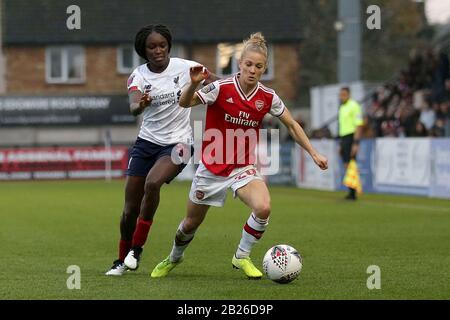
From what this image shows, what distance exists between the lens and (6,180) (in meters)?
38.4

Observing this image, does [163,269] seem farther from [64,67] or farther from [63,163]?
[64,67]

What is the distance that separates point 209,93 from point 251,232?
50.0 inches

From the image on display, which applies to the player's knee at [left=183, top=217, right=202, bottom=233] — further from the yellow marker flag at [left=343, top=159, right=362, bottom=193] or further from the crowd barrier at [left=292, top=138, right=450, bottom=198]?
the crowd barrier at [left=292, top=138, right=450, bottom=198]

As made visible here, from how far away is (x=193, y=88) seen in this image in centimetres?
951

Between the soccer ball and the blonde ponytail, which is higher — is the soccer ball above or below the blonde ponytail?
below

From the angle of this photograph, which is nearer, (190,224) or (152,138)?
(190,224)

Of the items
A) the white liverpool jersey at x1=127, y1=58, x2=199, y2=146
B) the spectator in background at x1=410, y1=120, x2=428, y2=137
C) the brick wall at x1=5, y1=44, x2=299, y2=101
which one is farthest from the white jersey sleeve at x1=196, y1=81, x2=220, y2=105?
the brick wall at x1=5, y1=44, x2=299, y2=101

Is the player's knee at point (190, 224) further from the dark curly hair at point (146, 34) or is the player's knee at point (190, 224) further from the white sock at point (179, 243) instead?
the dark curly hair at point (146, 34)

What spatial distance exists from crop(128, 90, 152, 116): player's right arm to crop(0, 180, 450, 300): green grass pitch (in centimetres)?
143

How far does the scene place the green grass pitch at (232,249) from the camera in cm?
934

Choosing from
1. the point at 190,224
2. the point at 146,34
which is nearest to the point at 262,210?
the point at 190,224

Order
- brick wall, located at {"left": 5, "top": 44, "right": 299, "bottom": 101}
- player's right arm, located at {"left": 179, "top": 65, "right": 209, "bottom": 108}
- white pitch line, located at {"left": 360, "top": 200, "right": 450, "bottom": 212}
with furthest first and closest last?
brick wall, located at {"left": 5, "top": 44, "right": 299, "bottom": 101} < white pitch line, located at {"left": 360, "top": 200, "right": 450, "bottom": 212} < player's right arm, located at {"left": 179, "top": 65, "right": 209, "bottom": 108}

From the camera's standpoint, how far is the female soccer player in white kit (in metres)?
10.4
